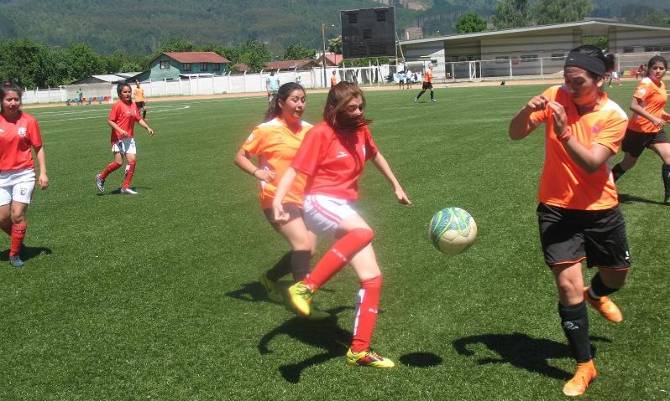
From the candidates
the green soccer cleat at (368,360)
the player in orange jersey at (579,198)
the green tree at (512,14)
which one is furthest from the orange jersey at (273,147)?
the green tree at (512,14)

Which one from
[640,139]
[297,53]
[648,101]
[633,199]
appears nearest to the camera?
[648,101]

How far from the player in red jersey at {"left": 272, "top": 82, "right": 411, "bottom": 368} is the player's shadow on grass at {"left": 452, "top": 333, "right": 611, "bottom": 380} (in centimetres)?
73

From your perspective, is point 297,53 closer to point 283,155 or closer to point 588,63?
point 283,155

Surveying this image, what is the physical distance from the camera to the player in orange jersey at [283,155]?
5773mm

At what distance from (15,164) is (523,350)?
610cm

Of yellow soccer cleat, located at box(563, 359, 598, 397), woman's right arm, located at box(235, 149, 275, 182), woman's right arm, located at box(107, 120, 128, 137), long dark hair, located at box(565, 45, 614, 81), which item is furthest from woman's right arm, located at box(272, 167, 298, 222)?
woman's right arm, located at box(107, 120, 128, 137)

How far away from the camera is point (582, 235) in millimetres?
4508

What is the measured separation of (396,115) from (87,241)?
750 inches

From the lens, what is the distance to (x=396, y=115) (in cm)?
2723

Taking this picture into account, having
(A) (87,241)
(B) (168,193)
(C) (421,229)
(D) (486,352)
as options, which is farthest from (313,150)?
(B) (168,193)

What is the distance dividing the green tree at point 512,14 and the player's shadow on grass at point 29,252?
591 ft

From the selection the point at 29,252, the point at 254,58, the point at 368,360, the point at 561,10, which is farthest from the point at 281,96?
the point at 561,10

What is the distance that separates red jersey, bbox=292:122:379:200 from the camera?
4922 millimetres

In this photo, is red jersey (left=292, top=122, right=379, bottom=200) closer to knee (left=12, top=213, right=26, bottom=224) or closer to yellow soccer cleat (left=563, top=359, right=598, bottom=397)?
yellow soccer cleat (left=563, top=359, right=598, bottom=397)
